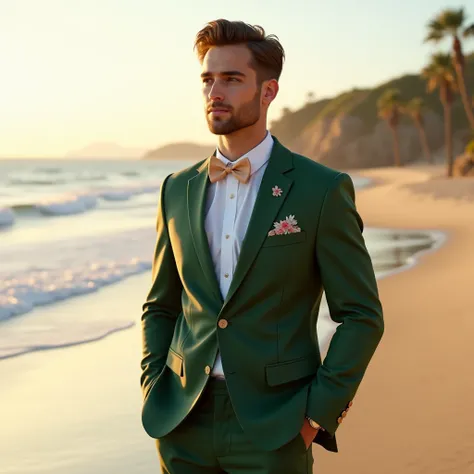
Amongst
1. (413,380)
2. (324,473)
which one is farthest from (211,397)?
(413,380)

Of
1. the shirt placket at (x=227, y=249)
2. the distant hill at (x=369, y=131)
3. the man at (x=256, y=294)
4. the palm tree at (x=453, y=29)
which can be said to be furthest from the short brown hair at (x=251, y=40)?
the distant hill at (x=369, y=131)

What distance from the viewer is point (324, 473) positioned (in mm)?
4785

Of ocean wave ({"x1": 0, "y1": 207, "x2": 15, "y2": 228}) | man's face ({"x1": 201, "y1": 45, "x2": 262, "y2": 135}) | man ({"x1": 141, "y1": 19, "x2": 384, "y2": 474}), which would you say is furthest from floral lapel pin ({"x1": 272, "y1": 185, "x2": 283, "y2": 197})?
ocean wave ({"x1": 0, "y1": 207, "x2": 15, "y2": 228})

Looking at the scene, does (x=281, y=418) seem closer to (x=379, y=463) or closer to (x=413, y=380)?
(x=379, y=463)

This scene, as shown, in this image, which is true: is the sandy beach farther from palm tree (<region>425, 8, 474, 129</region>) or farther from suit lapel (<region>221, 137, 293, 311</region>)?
palm tree (<region>425, 8, 474, 129</region>)

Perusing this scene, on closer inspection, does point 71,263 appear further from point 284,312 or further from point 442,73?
point 442,73

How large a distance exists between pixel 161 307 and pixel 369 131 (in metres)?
120

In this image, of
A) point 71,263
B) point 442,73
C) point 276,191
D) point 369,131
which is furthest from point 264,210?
point 369,131

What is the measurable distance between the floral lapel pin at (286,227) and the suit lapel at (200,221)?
0.22 m

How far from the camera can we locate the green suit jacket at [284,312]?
2.67 meters

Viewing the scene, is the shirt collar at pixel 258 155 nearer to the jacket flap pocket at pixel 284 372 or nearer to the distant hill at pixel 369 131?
the jacket flap pocket at pixel 284 372

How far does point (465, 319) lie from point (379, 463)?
396cm

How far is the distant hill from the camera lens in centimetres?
11556

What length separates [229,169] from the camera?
9.23ft
